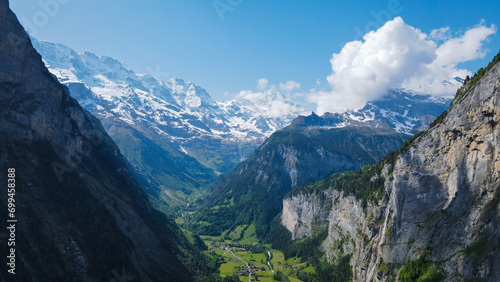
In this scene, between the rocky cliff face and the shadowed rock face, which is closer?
the rocky cliff face

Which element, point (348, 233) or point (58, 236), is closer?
point (58, 236)

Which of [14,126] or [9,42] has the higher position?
[9,42]

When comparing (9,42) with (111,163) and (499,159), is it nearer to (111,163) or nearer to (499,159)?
(111,163)

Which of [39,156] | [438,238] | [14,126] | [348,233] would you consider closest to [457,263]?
[438,238]

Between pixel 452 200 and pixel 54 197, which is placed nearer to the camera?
pixel 452 200
